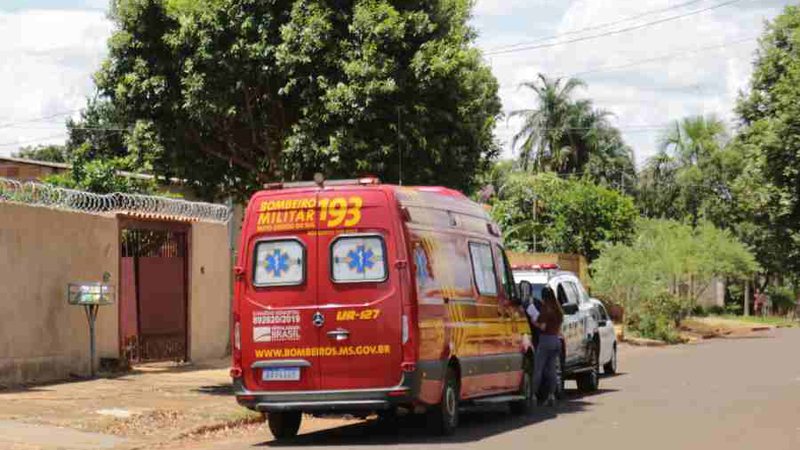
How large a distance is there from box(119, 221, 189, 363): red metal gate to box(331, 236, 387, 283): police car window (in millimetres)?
9225

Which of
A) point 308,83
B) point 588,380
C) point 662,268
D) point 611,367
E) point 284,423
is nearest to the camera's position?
point 284,423

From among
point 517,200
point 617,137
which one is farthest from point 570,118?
point 517,200

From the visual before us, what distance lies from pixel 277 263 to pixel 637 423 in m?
4.84

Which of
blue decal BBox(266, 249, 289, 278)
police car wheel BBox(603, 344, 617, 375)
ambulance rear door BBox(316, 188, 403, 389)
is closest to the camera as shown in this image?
ambulance rear door BBox(316, 188, 403, 389)

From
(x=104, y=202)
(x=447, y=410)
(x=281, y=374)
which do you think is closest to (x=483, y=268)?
(x=447, y=410)

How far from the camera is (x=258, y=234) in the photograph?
15750 millimetres

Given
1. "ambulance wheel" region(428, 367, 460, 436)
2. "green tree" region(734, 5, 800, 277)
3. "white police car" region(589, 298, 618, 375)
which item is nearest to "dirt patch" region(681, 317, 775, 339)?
"white police car" region(589, 298, 618, 375)

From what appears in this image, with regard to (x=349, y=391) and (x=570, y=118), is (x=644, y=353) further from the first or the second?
(x=570, y=118)

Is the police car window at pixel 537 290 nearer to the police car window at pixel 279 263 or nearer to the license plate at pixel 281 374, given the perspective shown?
the police car window at pixel 279 263

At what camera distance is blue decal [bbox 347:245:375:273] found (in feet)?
49.9

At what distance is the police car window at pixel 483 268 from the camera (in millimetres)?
17641

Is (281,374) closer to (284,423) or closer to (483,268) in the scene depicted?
(284,423)

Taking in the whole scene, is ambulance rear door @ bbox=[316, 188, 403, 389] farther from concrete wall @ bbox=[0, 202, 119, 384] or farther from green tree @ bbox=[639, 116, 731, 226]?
green tree @ bbox=[639, 116, 731, 226]

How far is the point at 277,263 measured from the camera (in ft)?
51.2
